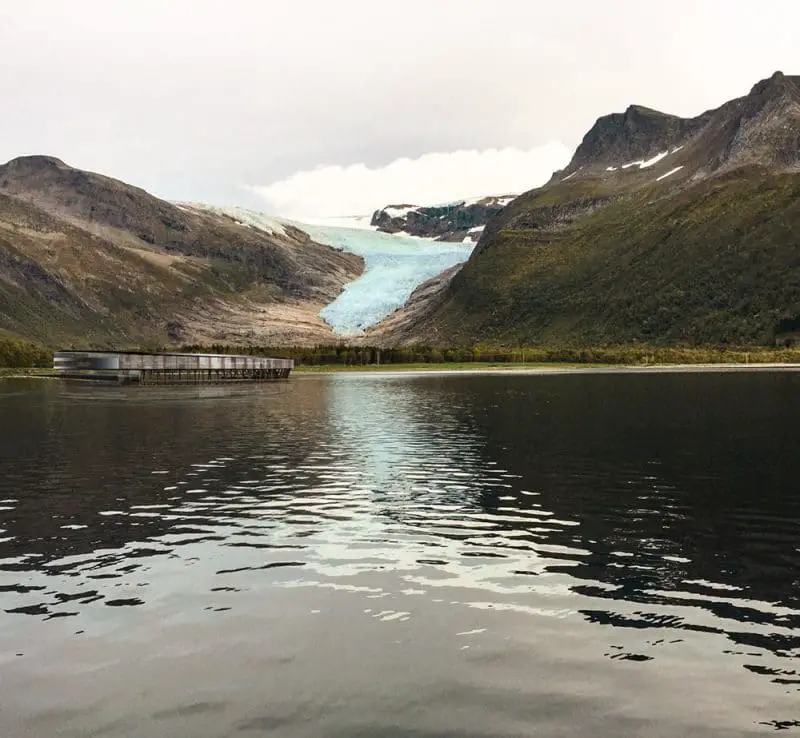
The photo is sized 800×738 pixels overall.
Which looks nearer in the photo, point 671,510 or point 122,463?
point 671,510

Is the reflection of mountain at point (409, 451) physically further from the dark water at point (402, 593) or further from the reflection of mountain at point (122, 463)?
the reflection of mountain at point (122, 463)

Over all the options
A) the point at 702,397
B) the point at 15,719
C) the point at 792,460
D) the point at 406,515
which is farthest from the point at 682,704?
the point at 702,397

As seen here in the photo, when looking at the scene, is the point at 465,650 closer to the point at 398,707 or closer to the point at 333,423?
the point at 398,707

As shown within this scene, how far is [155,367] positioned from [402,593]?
466ft

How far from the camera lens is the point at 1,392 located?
11731cm

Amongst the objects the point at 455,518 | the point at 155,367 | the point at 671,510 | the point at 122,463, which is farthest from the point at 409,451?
the point at 155,367

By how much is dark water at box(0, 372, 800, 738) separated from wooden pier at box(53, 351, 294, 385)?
107016mm

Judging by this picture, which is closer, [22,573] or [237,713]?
[237,713]

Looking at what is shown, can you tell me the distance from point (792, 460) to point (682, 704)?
31972mm

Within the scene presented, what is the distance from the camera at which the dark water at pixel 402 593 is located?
13.5 m

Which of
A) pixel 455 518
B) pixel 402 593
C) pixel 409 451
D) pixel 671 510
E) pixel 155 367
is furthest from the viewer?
pixel 155 367

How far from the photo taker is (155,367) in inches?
6058

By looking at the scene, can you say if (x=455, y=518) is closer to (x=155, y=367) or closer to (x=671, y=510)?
(x=671, y=510)

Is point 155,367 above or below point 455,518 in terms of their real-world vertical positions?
above
